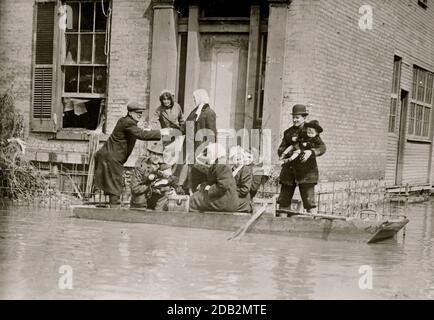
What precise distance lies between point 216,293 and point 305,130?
14.4 feet

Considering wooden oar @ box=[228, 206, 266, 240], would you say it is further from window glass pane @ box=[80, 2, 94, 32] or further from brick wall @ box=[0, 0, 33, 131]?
brick wall @ box=[0, 0, 33, 131]

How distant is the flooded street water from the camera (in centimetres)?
613

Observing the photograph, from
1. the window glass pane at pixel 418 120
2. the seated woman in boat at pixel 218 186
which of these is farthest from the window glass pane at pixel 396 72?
the seated woman in boat at pixel 218 186

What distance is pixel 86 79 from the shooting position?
12.9m

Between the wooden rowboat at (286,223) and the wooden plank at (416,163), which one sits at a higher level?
the wooden plank at (416,163)

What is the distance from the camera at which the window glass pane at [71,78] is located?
12992mm

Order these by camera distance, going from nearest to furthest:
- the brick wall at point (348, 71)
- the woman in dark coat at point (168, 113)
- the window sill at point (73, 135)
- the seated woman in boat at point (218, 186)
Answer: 1. the seated woman in boat at point (218, 186)
2. the woman in dark coat at point (168, 113)
3. the brick wall at point (348, 71)
4. the window sill at point (73, 135)

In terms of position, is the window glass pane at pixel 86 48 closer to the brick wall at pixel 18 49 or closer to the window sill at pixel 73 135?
the brick wall at pixel 18 49

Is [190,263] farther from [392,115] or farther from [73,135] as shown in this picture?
[392,115]

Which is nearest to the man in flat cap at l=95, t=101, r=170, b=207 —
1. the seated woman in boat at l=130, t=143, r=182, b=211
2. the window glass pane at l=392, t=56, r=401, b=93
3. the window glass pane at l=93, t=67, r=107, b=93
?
the seated woman in boat at l=130, t=143, r=182, b=211

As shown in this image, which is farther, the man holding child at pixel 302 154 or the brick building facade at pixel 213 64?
the brick building facade at pixel 213 64

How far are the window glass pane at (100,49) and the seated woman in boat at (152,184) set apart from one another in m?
3.35

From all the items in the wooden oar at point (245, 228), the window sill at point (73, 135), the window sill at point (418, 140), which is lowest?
the wooden oar at point (245, 228)

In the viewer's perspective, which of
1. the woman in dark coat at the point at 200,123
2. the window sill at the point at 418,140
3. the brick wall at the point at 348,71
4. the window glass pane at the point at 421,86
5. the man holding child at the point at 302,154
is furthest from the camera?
the window glass pane at the point at 421,86
